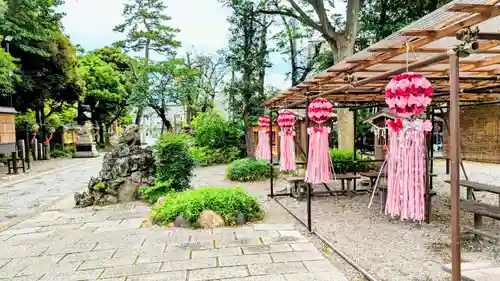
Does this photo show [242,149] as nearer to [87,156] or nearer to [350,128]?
[350,128]

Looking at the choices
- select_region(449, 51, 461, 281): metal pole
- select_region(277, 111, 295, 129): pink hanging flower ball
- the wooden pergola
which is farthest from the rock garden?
select_region(449, 51, 461, 281): metal pole

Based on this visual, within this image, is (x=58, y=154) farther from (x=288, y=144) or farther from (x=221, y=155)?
(x=288, y=144)

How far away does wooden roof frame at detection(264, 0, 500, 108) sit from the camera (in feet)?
7.60

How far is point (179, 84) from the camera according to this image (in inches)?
626

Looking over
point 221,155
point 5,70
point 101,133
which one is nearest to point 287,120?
point 221,155

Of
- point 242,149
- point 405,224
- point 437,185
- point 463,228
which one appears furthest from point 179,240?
point 242,149

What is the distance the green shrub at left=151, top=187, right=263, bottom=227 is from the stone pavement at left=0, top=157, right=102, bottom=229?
291cm

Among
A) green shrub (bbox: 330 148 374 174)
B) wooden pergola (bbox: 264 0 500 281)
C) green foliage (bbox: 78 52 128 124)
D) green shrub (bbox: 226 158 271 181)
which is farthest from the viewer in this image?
green foliage (bbox: 78 52 128 124)

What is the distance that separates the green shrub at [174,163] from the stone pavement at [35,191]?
9.14 feet

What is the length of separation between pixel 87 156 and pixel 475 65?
20.2m

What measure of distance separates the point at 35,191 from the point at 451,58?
10228mm

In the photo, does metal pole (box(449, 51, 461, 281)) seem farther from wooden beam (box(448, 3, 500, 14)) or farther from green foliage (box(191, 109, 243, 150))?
green foliage (box(191, 109, 243, 150))

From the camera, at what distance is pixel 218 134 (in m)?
14.5

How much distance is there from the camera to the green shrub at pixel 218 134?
14406 mm
